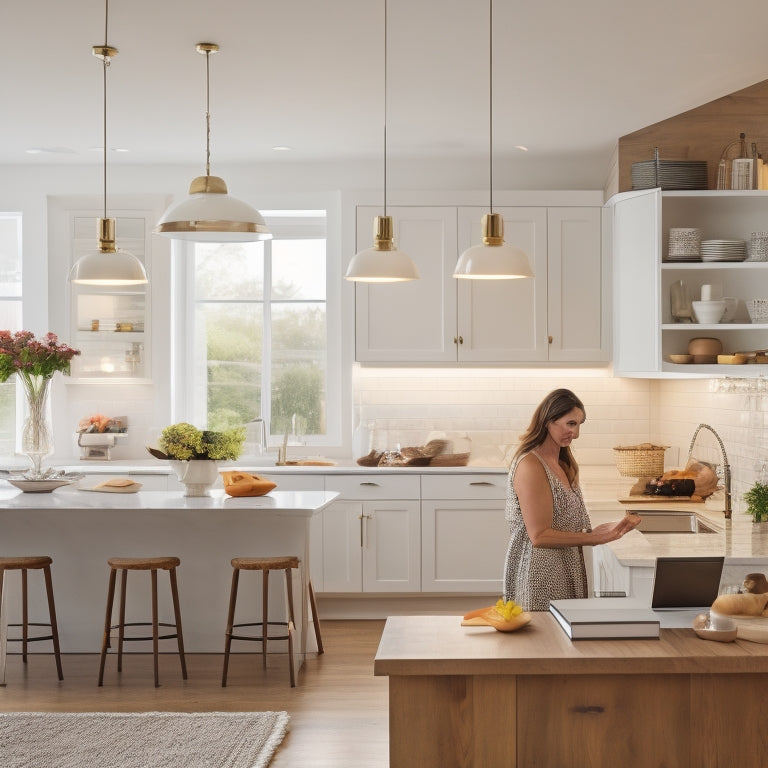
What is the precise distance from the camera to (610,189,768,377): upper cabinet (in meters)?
5.80

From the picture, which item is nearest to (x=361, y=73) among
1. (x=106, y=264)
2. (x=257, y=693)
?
(x=106, y=264)

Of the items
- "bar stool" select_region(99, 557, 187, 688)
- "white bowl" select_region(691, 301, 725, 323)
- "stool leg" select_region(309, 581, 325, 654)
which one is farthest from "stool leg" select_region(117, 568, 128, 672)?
"white bowl" select_region(691, 301, 725, 323)

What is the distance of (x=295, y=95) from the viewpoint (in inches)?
215

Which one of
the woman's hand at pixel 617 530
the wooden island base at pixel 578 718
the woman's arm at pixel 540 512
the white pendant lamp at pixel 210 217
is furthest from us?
the white pendant lamp at pixel 210 217

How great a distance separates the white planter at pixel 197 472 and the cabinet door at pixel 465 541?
1.61 meters

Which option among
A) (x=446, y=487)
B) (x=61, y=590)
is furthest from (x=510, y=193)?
(x=61, y=590)

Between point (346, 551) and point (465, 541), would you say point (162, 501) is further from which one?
point (465, 541)

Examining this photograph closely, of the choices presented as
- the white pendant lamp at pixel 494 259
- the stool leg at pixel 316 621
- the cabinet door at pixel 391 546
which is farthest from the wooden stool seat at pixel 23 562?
the white pendant lamp at pixel 494 259

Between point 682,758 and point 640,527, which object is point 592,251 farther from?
point 682,758

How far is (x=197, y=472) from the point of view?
539cm

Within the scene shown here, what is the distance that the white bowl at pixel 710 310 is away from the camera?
561 centimetres

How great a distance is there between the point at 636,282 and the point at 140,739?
3840mm

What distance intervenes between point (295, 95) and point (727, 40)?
86.4 inches

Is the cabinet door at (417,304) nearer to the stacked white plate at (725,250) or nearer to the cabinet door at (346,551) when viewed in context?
the cabinet door at (346,551)
